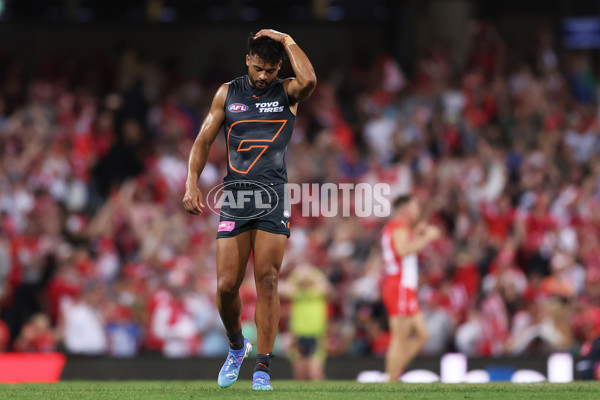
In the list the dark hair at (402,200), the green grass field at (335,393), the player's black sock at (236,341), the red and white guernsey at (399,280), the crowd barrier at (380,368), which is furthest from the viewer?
the crowd barrier at (380,368)

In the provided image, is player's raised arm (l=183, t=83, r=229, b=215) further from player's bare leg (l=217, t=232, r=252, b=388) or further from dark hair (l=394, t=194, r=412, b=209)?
dark hair (l=394, t=194, r=412, b=209)

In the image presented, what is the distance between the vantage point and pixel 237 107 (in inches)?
296

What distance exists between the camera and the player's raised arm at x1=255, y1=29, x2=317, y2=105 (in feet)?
24.2

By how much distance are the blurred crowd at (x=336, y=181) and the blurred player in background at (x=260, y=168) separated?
20.5ft

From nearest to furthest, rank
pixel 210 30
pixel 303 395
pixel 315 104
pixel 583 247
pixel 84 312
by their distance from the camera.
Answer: pixel 303 395 → pixel 84 312 → pixel 583 247 → pixel 315 104 → pixel 210 30

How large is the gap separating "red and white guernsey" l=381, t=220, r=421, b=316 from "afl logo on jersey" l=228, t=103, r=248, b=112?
3.98 m

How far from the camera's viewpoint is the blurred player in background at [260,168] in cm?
744

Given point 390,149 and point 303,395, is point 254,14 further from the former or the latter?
point 303,395

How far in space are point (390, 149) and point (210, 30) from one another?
17.7 feet

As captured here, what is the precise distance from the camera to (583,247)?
15.8m

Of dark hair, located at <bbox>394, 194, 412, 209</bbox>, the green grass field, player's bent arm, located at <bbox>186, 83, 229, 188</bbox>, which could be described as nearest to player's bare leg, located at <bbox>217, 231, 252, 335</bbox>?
player's bent arm, located at <bbox>186, 83, 229, 188</bbox>

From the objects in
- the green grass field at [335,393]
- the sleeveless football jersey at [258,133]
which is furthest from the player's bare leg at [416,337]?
the sleeveless football jersey at [258,133]

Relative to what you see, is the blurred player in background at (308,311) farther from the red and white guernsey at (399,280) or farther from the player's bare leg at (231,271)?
the player's bare leg at (231,271)

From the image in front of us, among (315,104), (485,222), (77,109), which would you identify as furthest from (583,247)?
(77,109)
